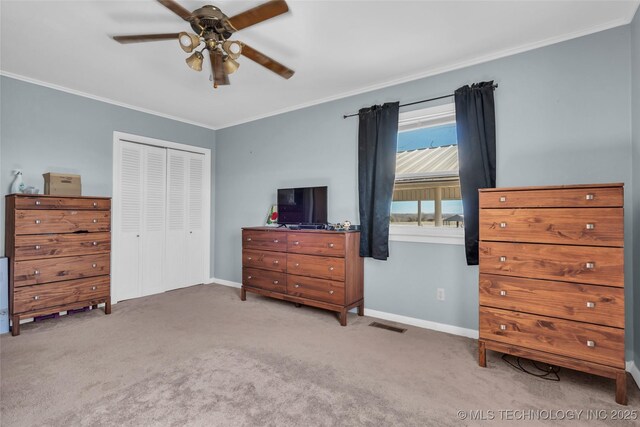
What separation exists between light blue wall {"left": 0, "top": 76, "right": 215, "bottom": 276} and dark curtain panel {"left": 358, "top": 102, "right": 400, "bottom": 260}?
3.09m

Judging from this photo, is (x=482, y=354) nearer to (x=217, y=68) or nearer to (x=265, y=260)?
(x=265, y=260)

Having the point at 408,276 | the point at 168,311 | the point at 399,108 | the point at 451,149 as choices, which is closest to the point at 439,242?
the point at 408,276

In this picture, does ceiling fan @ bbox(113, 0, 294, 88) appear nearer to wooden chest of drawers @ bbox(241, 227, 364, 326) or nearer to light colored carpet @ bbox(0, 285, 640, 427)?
wooden chest of drawers @ bbox(241, 227, 364, 326)

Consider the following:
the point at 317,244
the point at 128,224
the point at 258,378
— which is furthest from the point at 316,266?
the point at 128,224

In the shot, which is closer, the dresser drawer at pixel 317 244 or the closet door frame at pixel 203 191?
the dresser drawer at pixel 317 244

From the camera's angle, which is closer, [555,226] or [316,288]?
[555,226]

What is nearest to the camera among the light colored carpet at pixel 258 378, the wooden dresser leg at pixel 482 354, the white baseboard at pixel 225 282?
the light colored carpet at pixel 258 378

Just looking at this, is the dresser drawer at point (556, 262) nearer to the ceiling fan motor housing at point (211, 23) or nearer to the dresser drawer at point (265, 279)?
the dresser drawer at point (265, 279)

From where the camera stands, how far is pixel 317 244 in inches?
137

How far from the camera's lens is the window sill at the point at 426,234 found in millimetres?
3068

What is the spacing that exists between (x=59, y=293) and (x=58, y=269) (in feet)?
0.80

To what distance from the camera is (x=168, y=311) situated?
12.3ft

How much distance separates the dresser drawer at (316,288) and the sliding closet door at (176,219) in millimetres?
2119

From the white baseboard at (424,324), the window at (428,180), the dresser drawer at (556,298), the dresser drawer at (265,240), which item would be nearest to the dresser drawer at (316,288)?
the dresser drawer at (265,240)
